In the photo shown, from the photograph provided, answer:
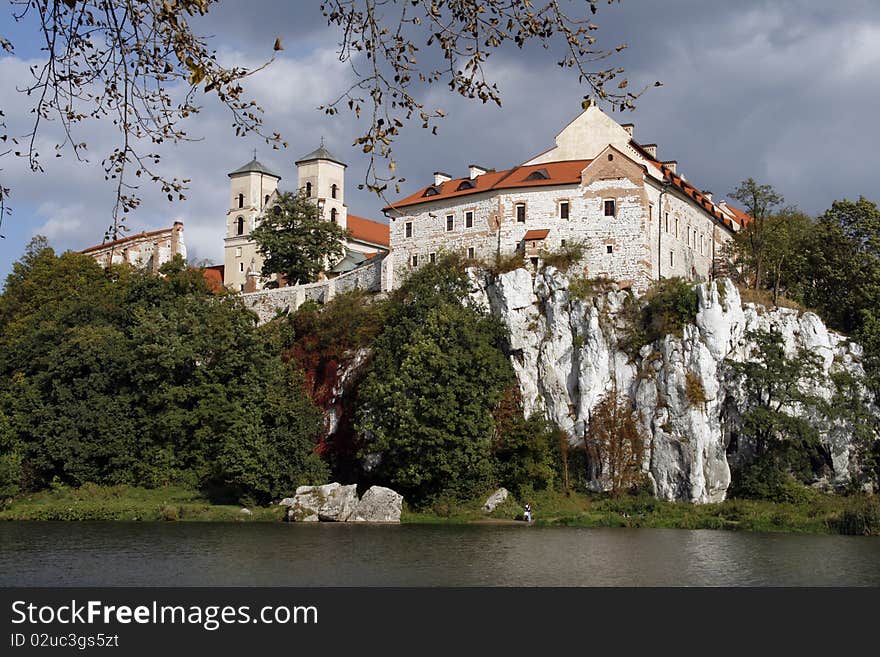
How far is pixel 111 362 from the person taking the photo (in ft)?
160

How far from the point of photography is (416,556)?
97.0 feet

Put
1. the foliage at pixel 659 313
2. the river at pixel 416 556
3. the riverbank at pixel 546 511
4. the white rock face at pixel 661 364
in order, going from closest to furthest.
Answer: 1. the river at pixel 416 556
2. the riverbank at pixel 546 511
3. the white rock face at pixel 661 364
4. the foliage at pixel 659 313

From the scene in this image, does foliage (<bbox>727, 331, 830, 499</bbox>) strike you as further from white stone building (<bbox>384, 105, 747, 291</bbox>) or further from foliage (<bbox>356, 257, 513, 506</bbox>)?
foliage (<bbox>356, 257, 513, 506</bbox>)

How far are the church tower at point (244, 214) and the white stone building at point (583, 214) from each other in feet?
84.7

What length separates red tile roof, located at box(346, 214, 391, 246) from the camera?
265 feet

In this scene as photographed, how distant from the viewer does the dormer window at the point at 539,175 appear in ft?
178

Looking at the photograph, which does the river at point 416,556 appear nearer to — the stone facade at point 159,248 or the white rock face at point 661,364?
the white rock face at point 661,364

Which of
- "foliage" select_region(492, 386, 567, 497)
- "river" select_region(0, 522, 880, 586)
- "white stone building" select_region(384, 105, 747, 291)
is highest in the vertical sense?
"white stone building" select_region(384, 105, 747, 291)

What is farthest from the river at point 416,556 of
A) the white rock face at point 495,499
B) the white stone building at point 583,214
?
the white stone building at point 583,214

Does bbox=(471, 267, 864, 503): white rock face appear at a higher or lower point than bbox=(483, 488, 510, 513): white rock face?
higher

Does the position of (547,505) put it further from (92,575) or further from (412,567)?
(92,575)

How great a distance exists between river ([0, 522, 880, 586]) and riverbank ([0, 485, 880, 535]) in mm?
2231

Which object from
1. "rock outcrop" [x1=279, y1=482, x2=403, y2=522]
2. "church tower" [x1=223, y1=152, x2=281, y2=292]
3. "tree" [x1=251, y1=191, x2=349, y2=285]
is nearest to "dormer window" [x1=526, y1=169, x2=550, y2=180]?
"tree" [x1=251, y1=191, x2=349, y2=285]
